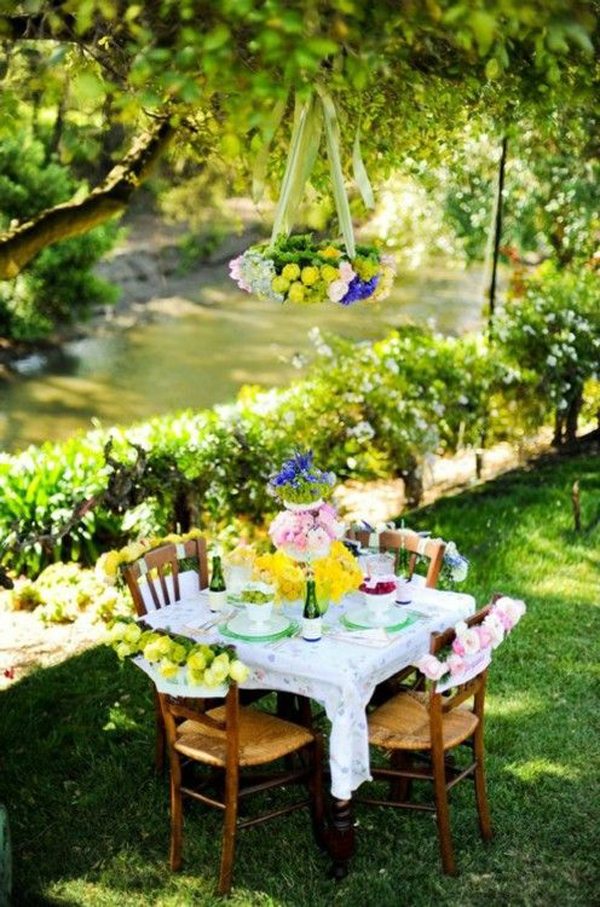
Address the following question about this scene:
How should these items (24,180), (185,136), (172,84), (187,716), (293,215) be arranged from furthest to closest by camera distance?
(24,180) → (185,136) → (293,215) → (187,716) → (172,84)

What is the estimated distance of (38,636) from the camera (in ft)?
23.1

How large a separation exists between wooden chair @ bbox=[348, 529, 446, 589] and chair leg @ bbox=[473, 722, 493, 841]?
2.80ft

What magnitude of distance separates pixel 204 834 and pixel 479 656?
141cm

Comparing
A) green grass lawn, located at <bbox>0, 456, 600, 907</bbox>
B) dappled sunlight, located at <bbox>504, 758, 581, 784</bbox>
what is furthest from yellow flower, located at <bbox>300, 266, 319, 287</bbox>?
dappled sunlight, located at <bbox>504, 758, 581, 784</bbox>

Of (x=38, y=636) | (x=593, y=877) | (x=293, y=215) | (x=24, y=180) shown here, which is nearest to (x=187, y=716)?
(x=593, y=877)

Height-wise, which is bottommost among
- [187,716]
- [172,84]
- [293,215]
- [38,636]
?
[38,636]

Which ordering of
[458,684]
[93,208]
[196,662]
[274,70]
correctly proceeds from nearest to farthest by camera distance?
1. [274,70]
2. [196,662]
3. [458,684]
4. [93,208]

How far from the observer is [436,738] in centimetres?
412

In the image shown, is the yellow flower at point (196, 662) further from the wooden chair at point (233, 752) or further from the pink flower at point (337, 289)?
the pink flower at point (337, 289)

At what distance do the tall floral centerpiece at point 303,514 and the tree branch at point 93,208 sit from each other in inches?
122

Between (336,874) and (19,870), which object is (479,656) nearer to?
(336,874)

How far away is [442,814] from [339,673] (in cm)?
72

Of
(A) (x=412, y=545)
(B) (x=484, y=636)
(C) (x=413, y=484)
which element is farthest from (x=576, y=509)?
(B) (x=484, y=636)

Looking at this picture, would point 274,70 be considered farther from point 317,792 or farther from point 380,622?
point 317,792
